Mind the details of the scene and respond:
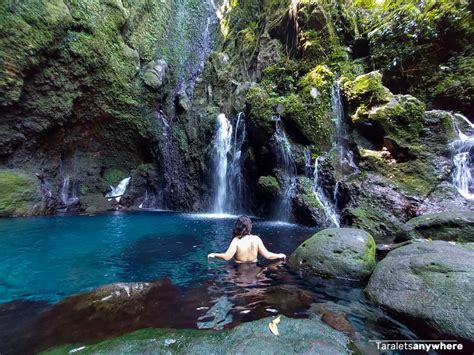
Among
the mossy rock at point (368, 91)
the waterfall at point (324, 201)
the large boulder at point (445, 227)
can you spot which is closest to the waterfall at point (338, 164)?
the waterfall at point (324, 201)

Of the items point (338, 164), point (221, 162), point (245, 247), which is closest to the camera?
point (245, 247)

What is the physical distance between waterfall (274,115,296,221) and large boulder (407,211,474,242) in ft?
22.3

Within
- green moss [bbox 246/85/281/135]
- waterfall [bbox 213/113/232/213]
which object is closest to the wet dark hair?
green moss [bbox 246/85/281/135]

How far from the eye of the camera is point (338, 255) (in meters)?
5.68

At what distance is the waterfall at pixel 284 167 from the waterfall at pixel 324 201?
110 centimetres

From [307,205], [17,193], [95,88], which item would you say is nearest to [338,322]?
[307,205]

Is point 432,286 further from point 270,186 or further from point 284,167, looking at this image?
point 284,167

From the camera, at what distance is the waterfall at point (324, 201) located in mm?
11969

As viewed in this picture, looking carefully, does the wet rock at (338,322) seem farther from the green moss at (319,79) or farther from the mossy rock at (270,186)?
the green moss at (319,79)

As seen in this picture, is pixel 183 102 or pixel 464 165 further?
pixel 183 102

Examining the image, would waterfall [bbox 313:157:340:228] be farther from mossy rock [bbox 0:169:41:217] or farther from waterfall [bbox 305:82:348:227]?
mossy rock [bbox 0:169:41:217]

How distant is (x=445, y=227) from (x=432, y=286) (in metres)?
3.95

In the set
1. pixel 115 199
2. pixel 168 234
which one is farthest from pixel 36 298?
pixel 115 199

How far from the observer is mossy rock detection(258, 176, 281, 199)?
47.3 ft
